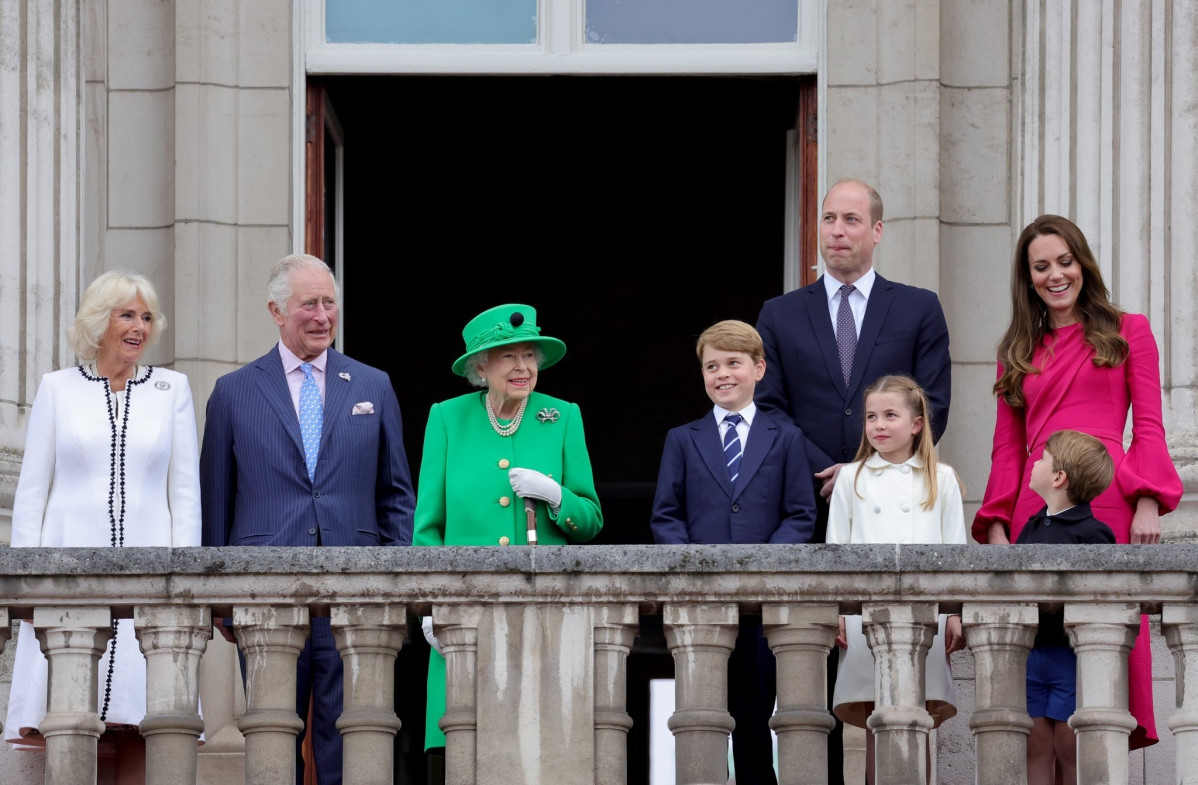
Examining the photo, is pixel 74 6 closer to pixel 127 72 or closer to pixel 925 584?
pixel 127 72

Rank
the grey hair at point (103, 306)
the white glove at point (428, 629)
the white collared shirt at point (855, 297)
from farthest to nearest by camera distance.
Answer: the white collared shirt at point (855, 297)
the grey hair at point (103, 306)
the white glove at point (428, 629)

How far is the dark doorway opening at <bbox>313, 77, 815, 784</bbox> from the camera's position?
1453cm

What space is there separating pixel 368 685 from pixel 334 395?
1250 mm

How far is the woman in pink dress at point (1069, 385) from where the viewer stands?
6758 millimetres

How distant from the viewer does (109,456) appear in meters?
6.71

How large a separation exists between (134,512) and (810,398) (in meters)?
2.11

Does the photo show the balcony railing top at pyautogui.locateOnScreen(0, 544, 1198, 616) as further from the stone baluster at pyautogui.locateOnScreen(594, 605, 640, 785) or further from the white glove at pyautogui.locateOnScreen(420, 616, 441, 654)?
the white glove at pyautogui.locateOnScreen(420, 616, 441, 654)

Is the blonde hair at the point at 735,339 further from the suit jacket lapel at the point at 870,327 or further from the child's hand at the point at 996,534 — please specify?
the child's hand at the point at 996,534

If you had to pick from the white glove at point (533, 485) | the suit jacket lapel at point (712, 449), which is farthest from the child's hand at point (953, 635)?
the white glove at point (533, 485)

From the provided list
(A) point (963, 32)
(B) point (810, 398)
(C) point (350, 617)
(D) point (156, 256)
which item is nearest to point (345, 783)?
(C) point (350, 617)

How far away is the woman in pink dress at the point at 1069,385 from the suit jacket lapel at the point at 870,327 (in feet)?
1.56

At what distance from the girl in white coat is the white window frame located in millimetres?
3033

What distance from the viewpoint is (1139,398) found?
6.82m

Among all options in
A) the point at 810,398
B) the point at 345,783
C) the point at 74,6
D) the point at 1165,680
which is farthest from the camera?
the point at 74,6
